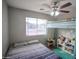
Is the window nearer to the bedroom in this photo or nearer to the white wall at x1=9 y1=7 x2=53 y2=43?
the bedroom

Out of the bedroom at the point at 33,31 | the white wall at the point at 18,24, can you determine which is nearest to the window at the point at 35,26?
the bedroom at the point at 33,31

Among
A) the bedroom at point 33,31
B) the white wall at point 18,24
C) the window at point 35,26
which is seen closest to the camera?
the bedroom at point 33,31

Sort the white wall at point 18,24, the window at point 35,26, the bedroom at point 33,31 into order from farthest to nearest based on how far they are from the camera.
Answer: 1. the window at point 35,26
2. the white wall at point 18,24
3. the bedroom at point 33,31

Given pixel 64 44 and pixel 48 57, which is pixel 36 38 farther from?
pixel 48 57

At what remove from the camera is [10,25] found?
2801 mm

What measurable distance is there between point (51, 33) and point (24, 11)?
1665 mm

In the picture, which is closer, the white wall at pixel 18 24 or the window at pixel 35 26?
the white wall at pixel 18 24

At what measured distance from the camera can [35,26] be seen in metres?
3.33

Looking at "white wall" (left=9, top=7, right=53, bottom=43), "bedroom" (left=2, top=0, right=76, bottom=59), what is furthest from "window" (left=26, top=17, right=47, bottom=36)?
"white wall" (left=9, top=7, right=53, bottom=43)

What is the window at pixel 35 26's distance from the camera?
10.4ft

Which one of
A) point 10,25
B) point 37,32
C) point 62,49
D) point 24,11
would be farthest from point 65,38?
point 10,25

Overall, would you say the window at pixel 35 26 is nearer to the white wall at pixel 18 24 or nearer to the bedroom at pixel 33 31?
the bedroom at pixel 33 31

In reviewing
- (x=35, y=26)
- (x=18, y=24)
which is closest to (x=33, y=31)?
(x=35, y=26)

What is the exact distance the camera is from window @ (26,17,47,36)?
3.18m
